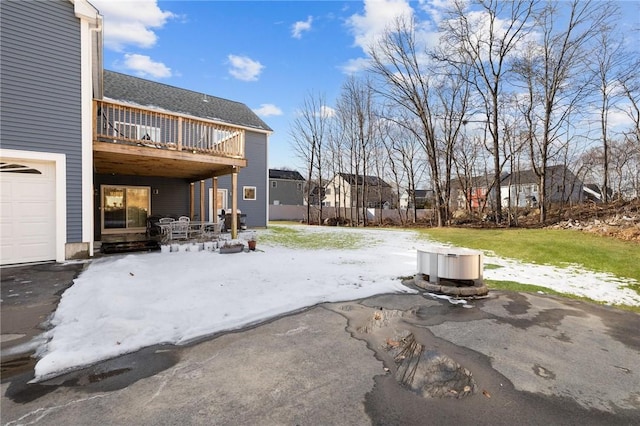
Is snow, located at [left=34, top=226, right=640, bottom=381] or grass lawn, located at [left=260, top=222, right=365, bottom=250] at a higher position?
grass lawn, located at [left=260, top=222, right=365, bottom=250]

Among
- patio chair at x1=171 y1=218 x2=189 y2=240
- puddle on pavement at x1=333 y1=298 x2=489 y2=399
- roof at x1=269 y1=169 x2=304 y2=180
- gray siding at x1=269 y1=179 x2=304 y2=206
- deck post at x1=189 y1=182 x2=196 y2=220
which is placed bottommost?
puddle on pavement at x1=333 y1=298 x2=489 y2=399

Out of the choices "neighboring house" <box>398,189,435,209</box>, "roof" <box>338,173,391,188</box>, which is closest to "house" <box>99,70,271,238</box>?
"roof" <box>338,173,391,188</box>

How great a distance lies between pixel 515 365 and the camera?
121 inches

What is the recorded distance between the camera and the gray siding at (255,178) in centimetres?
1744

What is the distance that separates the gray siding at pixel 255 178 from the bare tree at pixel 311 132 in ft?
27.1

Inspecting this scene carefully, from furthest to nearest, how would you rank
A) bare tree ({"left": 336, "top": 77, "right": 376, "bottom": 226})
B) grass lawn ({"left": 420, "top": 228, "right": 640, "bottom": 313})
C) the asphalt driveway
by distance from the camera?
bare tree ({"left": 336, "top": 77, "right": 376, "bottom": 226}), grass lawn ({"left": 420, "top": 228, "right": 640, "bottom": 313}), the asphalt driveway

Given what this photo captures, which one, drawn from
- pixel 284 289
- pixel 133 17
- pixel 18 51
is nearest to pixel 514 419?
pixel 284 289

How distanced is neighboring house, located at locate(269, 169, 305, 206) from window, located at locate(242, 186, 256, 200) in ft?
58.0

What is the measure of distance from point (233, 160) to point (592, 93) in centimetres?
2172

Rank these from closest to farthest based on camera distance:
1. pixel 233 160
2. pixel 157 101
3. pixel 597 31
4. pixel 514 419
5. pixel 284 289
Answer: pixel 514 419, pixel 284 289, pixel 233 160, pixel 157 101, pixel 597 31

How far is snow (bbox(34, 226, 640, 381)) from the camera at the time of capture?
11.4ft

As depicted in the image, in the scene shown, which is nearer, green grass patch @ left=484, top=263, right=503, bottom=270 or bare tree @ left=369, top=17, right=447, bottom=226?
green grass patch @ left=484, top=263, right=503, bottom=270

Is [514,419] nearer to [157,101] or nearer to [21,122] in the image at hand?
[21,122]

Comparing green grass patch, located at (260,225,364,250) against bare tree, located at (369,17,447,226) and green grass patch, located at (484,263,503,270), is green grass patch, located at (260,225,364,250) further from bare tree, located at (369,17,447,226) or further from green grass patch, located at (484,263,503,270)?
bare tree, located at (369,17,447,226)
